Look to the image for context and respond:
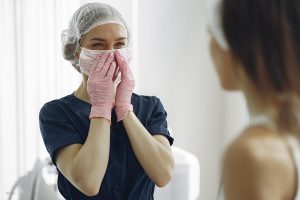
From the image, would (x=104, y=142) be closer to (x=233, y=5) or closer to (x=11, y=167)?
(x=233, y=5)

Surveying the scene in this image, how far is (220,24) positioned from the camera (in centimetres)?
75

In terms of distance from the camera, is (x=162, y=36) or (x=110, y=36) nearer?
(x=110, y=36)

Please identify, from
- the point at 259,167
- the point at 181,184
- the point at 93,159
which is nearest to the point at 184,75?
the point at 181,184

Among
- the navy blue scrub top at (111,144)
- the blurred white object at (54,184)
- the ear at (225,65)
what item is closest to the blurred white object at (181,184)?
the blurred white object at (54,184)

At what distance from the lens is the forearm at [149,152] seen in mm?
1324

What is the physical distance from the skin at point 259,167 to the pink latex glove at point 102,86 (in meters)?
0.68

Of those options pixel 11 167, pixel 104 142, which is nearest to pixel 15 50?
pixel 11 167

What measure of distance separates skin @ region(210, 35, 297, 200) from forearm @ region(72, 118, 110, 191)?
605 mm

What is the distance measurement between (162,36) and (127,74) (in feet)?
2.80

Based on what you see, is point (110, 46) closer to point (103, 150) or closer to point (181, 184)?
point (103, 150)

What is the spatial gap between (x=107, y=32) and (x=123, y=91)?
0.19 metres

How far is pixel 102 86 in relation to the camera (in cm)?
135

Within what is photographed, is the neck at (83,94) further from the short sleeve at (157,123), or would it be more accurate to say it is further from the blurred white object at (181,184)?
the blurred white object at (181,184)

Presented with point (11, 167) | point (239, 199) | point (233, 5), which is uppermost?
point (233, 5)
